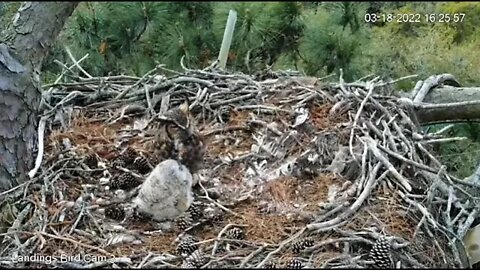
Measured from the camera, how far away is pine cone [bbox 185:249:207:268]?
1.91 m

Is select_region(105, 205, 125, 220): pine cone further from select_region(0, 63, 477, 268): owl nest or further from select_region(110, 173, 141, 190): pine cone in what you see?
select_region(110, 173, 141, 190): pine cone

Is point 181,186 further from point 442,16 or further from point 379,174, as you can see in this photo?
point 442,16

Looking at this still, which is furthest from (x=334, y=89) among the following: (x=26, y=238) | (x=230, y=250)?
(x=26, y=238)

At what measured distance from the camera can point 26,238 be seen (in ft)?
6.77

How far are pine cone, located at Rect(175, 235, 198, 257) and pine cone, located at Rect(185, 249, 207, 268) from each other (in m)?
0.05

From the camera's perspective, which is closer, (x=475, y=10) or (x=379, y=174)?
(x=379, y=174)

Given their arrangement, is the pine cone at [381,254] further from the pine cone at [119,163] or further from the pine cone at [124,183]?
the pine cone at [119,163]

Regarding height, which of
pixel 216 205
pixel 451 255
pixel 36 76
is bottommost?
pixel 451 255

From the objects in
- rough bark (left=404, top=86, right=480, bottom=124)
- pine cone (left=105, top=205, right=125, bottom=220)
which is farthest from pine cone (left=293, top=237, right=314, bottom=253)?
rough bark (left=404, top=86, right=480, bottom=124)

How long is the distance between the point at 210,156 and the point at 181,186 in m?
0.38

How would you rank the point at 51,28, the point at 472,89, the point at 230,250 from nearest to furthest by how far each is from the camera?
the point at 230,250
the point at 51,28
the point at 472,89

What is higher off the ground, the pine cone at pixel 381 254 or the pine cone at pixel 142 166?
the pine cone at pixel 142 166

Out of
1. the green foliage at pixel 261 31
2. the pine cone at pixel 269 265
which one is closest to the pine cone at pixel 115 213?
the pine cone at pixel 269 265

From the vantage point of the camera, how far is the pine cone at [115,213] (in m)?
2.18
